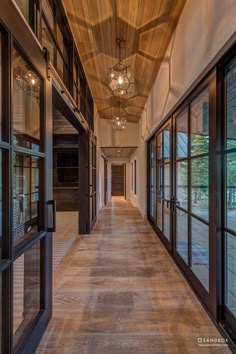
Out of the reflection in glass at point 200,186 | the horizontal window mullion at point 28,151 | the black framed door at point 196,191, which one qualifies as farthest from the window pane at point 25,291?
the reflection in glass at point 200,186

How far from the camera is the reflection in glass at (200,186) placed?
2299 millimetres

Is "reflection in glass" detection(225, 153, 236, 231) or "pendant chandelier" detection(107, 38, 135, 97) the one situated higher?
"pendant chandelier" detection(107, 38, 135, 97)

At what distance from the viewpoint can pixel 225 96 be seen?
191cm

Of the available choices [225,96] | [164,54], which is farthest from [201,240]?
[164,54]

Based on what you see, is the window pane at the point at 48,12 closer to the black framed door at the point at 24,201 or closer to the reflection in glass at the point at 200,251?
the black framed door at the point at 24,201

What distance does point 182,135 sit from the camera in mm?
3158

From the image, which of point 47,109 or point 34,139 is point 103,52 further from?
point 34,139

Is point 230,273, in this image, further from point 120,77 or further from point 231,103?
point 120,77

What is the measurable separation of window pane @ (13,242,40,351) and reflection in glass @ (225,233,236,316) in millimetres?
1584

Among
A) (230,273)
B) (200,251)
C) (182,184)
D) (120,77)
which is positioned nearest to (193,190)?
(182,184)

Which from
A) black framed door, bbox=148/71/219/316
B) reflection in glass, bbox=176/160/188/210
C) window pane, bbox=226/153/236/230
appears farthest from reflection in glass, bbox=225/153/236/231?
reflection in glass, bbox=176/160/188/210

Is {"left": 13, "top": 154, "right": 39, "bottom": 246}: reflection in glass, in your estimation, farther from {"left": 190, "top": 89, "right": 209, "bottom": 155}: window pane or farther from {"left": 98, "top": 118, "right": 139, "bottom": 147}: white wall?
{"left": 98, "top": 118, "right": 139, "bottom": 147}: white wall

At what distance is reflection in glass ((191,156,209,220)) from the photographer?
230cm

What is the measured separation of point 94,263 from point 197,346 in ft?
6.23
